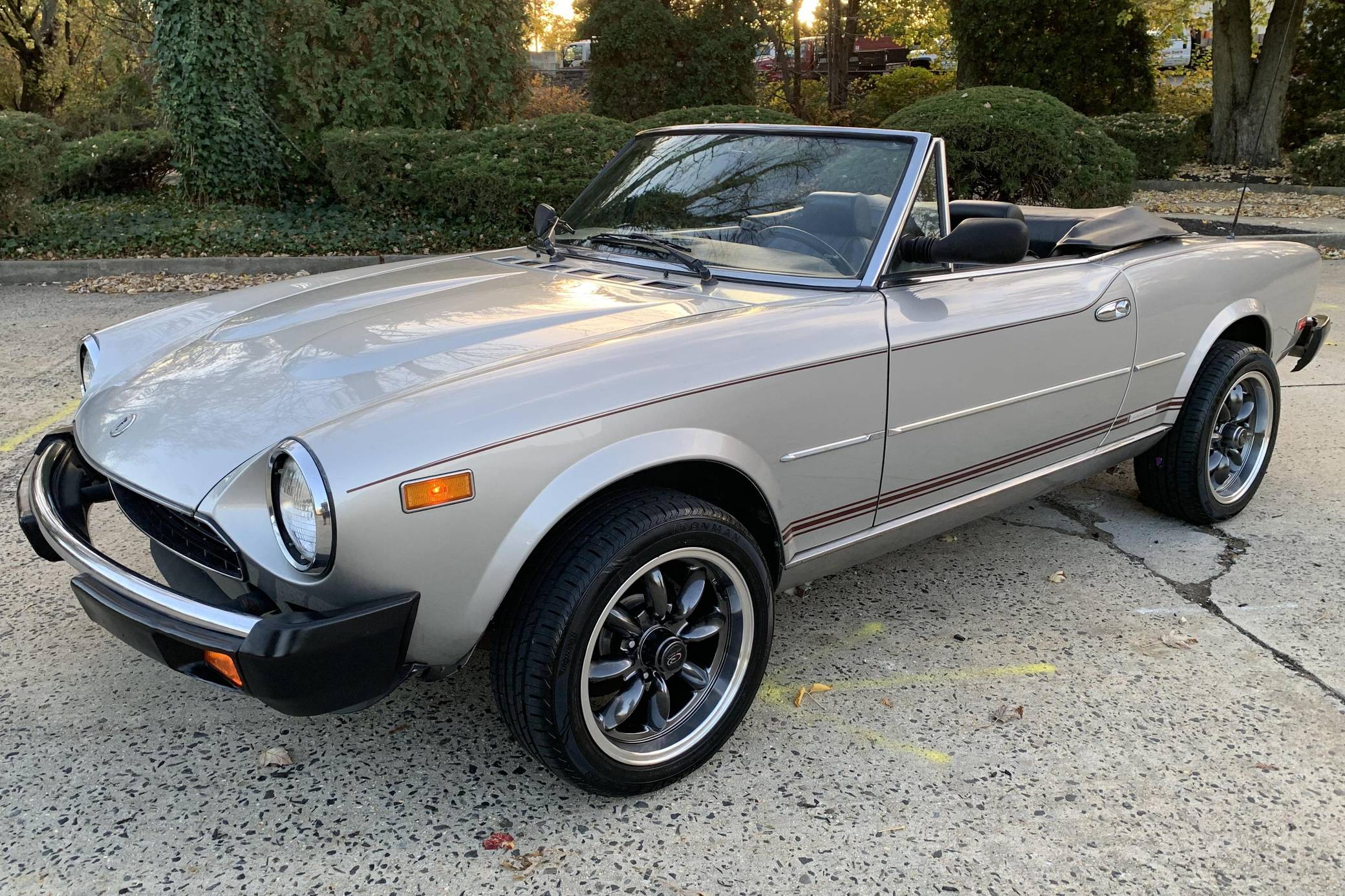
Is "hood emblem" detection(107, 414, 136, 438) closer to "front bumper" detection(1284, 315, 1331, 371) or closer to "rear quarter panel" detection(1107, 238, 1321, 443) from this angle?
"rear quarter panel" detection(1107, 238, 1321, 443)

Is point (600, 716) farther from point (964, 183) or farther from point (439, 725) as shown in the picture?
point (964, 183)

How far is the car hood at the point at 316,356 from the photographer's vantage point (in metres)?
2.25

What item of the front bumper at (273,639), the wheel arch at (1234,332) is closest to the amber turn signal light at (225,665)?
the front bumper at (273,639)

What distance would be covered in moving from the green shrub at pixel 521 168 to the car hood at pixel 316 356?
6.50 meters

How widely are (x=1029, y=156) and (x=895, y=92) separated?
9388 millimetres

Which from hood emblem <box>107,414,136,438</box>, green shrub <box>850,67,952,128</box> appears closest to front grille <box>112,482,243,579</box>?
hood emblem <box>107,414,136,438</box>

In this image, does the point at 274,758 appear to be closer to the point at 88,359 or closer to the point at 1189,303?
the point at 88,359

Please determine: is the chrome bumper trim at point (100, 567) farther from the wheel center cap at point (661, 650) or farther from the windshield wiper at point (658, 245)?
the windshield wiper at point (658, 245)

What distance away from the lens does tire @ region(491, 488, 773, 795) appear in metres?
2.19

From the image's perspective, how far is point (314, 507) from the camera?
1.97 metres

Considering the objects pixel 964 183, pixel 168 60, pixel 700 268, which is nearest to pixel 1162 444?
pixel 700 268

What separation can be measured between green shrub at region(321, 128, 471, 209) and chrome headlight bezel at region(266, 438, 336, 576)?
8286mm

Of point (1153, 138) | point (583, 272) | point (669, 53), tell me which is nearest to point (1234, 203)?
point (1153, 138)

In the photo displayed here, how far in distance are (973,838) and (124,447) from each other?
6.94ft
